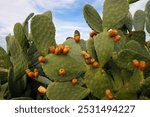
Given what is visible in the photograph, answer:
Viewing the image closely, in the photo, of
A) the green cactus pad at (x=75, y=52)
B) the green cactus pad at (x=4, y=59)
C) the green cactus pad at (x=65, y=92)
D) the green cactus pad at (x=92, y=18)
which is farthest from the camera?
the green cactus pad at (x=92, y=18)

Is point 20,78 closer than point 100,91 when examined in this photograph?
No

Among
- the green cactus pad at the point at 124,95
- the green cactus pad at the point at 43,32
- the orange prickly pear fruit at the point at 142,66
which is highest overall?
the green cactus pad at the point at 43,32

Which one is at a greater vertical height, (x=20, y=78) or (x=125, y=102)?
(x=20, y=78)

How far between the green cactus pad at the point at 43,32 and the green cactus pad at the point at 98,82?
13.1 inches

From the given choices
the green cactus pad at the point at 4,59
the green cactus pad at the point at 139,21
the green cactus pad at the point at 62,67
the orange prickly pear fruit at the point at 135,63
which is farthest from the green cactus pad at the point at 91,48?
the green cactus pad at the point at 139,21

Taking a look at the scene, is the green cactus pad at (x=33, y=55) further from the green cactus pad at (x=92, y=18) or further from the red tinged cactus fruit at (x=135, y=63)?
the red tinged cactus fruit at (x=135, y=63)

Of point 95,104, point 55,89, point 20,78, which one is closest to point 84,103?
point 95,104

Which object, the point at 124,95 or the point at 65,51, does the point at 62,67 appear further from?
the point at 124,95

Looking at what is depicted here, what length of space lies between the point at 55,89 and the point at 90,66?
219mm

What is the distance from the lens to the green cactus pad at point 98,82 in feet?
5.65

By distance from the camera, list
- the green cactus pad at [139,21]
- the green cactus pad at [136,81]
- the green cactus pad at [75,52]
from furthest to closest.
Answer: the green cactus pad at [139,21]
the green cactus pad at [75,52]
the green cactus pad at [136,81]

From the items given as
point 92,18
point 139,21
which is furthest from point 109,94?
point 139,21

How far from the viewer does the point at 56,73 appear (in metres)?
1.80

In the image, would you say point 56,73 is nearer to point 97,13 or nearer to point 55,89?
point 55,89
